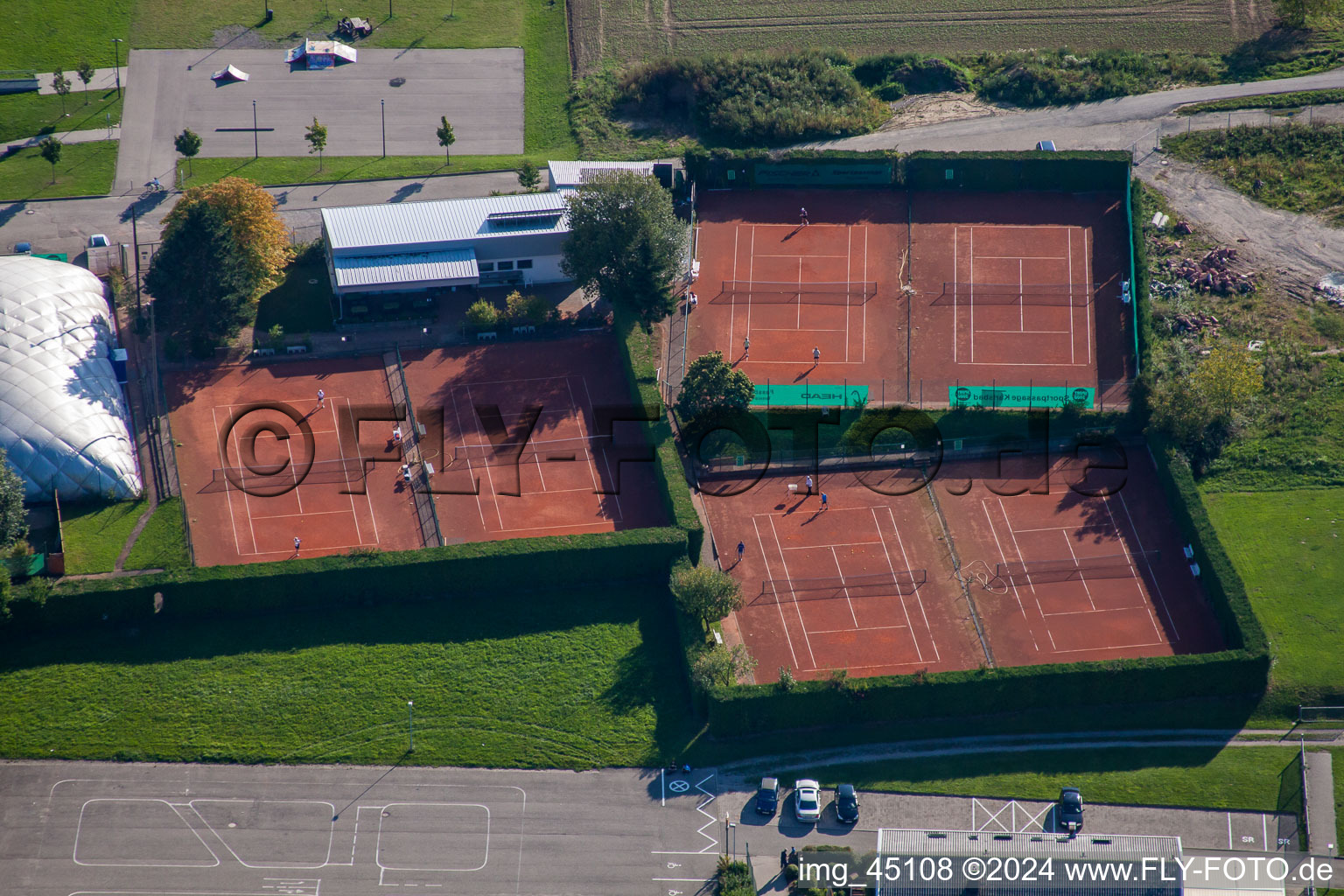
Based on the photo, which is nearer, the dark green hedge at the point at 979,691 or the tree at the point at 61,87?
the dark green hedge at the point at 979,691

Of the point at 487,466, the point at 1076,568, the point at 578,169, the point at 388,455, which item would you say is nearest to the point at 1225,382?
the point at 1076,568

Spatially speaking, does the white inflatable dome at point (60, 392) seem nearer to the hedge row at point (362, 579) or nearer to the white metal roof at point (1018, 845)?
the hedge row at point (362, 579)

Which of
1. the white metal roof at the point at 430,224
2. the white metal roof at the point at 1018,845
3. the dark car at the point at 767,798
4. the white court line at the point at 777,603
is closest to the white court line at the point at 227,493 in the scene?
the white metal roof at the point at 430,224

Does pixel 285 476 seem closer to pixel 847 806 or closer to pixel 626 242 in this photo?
pixel 626 242

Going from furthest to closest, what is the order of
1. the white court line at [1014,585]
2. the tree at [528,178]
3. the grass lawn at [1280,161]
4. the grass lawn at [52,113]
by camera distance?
the grass lawn at [52,113], the tree at [528,178], the grass lawn at [1280,161], the white court line at [1014,585]

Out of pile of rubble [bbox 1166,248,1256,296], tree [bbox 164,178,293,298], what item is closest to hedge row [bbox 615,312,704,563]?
tree [bbox 164,178,293,298]

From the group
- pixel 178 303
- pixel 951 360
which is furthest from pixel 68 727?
pixel 951 360

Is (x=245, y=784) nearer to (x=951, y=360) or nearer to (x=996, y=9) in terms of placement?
(x=951, y=360)
